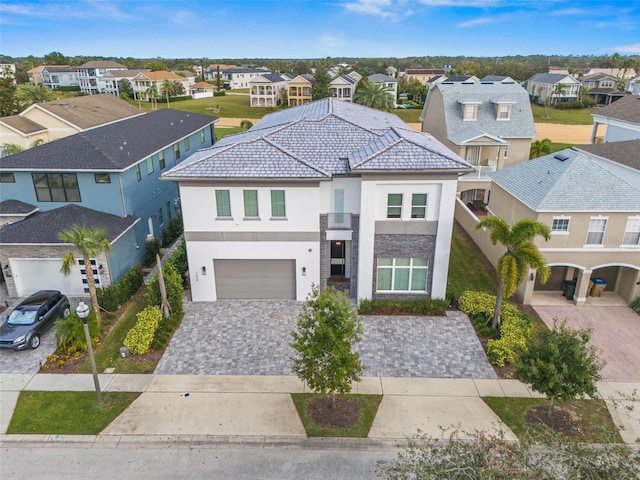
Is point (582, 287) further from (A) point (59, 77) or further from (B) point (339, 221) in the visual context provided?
(A) point (59, 77)

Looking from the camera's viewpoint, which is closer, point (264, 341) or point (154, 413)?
point (154, 413)

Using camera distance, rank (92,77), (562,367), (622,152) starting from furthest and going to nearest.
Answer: (92,77), (622,152), (562,367)

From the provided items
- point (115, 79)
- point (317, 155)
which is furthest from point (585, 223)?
point (115, 79)

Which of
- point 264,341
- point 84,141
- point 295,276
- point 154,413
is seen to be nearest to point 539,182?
point 295,276

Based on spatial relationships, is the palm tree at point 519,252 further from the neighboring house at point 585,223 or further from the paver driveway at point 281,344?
the neighboring house at point 585,223

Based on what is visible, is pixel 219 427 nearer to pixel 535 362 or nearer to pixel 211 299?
pixel 211 299

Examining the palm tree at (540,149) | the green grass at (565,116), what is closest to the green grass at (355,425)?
the palm tree at (540,149)
